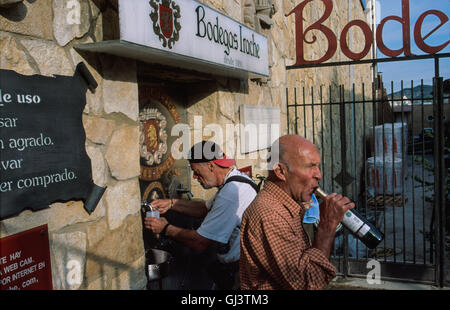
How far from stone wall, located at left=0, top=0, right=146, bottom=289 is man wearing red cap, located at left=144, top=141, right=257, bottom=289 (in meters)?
0.36

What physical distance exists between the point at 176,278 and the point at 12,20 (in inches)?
91.9

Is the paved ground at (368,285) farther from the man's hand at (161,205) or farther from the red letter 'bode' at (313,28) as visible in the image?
the red letter 'bode' at (313,28)

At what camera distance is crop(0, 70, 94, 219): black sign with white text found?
5.17 feet

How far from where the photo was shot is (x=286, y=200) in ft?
6.19

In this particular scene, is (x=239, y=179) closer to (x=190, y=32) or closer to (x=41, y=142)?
(x=190, y=32)

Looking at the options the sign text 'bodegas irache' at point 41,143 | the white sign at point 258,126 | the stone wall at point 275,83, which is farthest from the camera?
the white sign at point 258,126

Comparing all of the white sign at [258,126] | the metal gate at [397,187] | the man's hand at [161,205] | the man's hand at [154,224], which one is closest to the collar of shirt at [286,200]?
the man's hand at [154,224]

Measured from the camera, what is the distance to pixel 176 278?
A: 330 centimetres

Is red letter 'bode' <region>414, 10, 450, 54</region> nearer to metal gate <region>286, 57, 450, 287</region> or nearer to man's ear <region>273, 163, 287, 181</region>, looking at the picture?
metal gate <region>286, 57, 450, 287</region>

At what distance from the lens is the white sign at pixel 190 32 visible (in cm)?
202

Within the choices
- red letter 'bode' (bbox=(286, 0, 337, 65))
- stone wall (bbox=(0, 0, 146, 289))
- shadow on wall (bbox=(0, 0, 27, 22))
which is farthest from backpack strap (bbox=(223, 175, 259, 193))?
red letter 'bode' (bbox=(286, 0, 337, 65))
